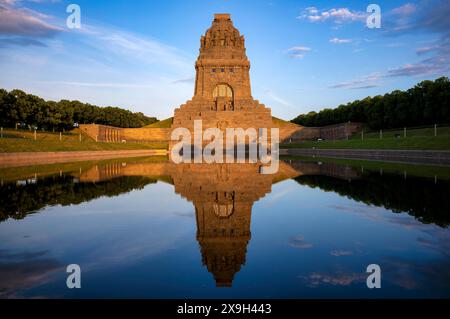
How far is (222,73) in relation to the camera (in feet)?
236

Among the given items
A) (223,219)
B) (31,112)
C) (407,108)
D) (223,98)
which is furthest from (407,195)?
(223,98)

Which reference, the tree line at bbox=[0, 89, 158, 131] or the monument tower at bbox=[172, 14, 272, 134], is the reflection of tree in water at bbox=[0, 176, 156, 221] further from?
the monument tower at bbox=[172, 14, 272, 134]

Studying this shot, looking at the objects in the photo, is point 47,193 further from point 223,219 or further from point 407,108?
point 407,108

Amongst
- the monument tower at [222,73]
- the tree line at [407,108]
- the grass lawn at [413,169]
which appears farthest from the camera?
the monument tower at [222,73]

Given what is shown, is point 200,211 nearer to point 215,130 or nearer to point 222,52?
point 215,130

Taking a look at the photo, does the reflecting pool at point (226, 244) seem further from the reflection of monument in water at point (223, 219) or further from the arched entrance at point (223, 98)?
the arched entrance at point (223, 98)

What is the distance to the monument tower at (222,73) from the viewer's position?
228 ft

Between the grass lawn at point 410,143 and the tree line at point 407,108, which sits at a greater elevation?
the tree line at point 407,108

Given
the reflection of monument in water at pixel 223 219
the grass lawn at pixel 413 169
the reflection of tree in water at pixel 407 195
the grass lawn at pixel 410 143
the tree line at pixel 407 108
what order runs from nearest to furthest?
the reflection of monument in water at pixel 223 219 < the reflection of tree in water at pixel 407 195 < the grass lawn at pixel 413 169 < the grass lawn at pixel 410 143 < the tree line at pixel 407 108

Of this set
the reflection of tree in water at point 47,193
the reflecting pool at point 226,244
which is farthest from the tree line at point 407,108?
the reflection of tree in water at point 47,193

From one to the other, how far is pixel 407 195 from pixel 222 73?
6426 centimetres

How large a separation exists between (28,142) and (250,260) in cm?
3142

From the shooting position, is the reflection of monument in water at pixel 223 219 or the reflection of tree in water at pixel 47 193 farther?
the reflection of tree in water at pixel 47 193

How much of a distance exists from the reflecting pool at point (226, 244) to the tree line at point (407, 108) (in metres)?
48.9
